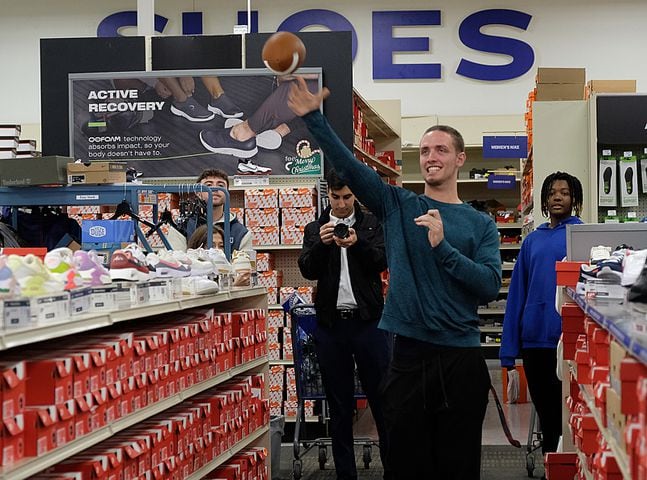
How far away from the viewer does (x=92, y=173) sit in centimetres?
543


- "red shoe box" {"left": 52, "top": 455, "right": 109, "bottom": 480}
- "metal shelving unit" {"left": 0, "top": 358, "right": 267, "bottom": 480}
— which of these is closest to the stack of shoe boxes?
"metal shelving unit" {"left": 0, "top": 358, "right": 267, "bottom": 480}

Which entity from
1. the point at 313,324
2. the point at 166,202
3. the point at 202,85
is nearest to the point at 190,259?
the point at 313,324

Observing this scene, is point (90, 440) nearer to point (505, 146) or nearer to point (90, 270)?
point (90, 270)

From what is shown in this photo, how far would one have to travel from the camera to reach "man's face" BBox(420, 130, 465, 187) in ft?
12.3

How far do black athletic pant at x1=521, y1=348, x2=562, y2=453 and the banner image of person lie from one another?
124 inches

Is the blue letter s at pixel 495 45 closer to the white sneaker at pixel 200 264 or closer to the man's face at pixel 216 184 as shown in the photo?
the man's face at pixel 216 184

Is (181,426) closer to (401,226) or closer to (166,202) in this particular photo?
(401,226)

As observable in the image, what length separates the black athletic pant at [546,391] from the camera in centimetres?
551

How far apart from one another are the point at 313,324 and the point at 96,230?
1603 millimetres

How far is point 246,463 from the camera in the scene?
5156mm

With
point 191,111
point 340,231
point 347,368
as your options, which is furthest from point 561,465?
point 191,111

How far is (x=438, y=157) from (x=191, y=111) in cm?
495

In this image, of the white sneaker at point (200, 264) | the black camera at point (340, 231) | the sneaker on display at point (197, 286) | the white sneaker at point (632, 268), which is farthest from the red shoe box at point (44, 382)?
the black camera at point (340, 231)

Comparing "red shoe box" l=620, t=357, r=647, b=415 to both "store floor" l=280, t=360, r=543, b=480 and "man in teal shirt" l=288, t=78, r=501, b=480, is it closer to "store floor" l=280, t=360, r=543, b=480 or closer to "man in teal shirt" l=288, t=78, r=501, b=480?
"man in teal shirt" l=288, t=78, r=501, b=480
